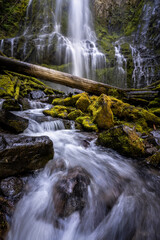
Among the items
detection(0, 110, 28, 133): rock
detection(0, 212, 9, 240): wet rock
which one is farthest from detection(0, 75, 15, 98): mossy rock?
detection(0, 212, 9, 240): wet rock

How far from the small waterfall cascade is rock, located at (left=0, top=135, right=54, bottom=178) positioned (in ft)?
47.1

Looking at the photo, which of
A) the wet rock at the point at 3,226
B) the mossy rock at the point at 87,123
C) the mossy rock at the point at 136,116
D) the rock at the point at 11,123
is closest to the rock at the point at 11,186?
the wet rock at the point at 3,226

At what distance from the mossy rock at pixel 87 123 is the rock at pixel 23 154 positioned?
2165mm

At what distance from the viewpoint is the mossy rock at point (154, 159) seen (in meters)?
2.78

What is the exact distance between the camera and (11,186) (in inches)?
71.7

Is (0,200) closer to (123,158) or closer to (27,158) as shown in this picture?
(27,158)

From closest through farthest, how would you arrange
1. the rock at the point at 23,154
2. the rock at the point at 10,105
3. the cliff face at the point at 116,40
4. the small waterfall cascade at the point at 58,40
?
the rock at the point at 23,154
the rock at the point at 10,105
the cliff face at the point at 116,40
the small waterfall cascade at the point at 58,40

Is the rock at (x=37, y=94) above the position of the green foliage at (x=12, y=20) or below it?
below

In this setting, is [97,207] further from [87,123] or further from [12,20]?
[12,20]

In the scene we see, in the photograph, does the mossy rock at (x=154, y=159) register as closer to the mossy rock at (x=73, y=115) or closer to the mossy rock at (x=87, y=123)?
the mossy rock at (x=87, y=123)

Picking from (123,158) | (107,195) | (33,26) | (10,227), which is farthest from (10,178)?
(33,26)

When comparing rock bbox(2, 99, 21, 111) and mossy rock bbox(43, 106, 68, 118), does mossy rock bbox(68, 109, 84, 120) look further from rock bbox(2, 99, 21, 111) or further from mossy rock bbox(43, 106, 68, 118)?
rock bbox(2, 99, 21, 111)

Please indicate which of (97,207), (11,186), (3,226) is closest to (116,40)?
(97,207)

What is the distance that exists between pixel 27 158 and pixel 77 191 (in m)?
0.93
